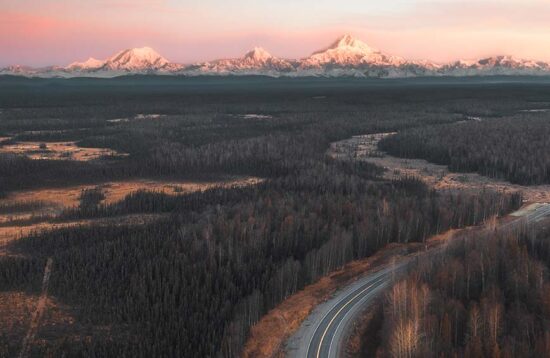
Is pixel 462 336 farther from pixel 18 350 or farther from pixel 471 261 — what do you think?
pixel 18 350

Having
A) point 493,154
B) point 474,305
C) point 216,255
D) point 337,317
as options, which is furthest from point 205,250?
point 493,154

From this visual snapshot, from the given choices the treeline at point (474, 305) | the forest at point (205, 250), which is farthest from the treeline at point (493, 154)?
the treeline at point (474, 305)

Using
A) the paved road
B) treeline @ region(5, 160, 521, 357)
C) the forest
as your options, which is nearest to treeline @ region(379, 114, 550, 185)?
the forest

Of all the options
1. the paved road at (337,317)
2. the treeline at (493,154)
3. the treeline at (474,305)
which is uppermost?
the treeline at (493,154)

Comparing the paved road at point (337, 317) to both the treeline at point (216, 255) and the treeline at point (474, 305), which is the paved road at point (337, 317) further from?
the treeline at point (216, 255)

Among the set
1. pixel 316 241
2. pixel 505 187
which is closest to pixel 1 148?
pixel 316 241

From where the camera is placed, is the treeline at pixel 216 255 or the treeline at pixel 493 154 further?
the treeline at pixel 493 154

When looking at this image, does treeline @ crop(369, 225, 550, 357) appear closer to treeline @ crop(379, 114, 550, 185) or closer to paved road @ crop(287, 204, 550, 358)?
paved road @ crop(287, 204, 550, 358)
